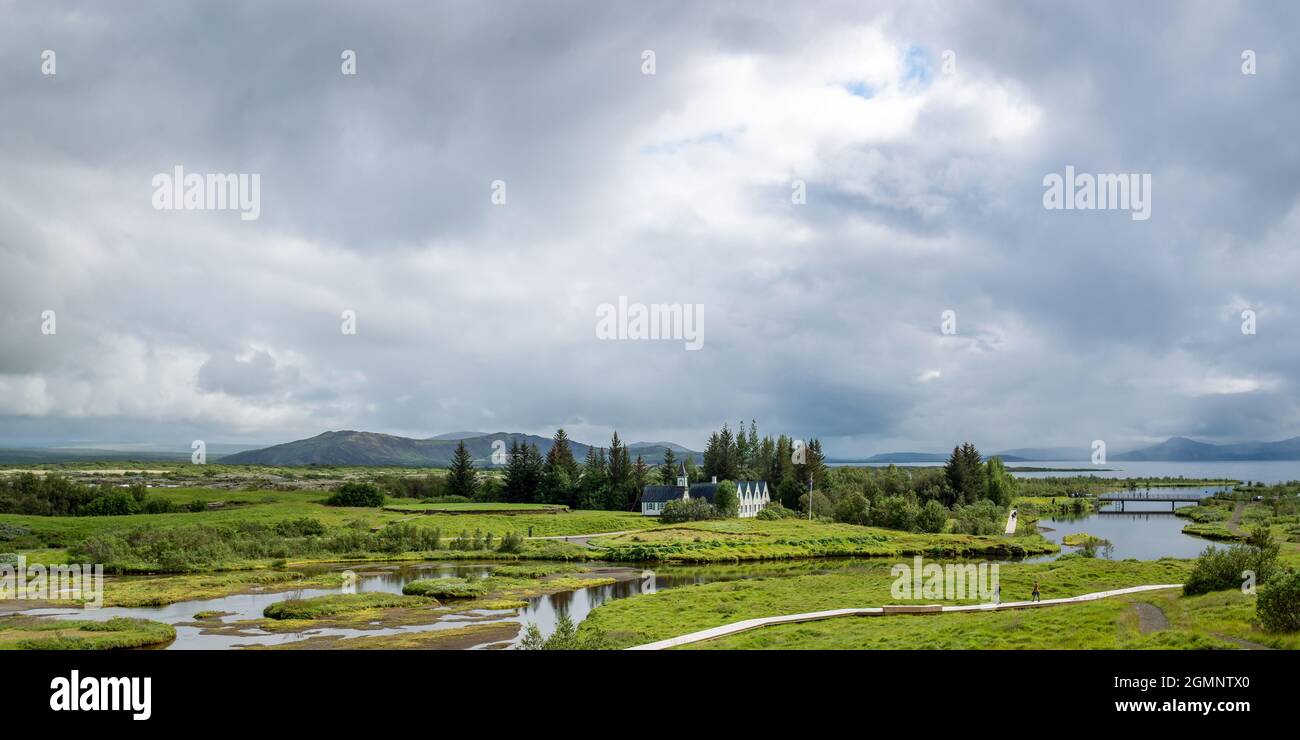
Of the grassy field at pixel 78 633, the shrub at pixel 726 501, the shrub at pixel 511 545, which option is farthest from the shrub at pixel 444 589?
the shrub at pixel 726 501

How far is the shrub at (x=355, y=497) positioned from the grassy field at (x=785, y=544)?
139 ft

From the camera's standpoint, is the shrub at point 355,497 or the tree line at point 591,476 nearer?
the shrub at point 355,497

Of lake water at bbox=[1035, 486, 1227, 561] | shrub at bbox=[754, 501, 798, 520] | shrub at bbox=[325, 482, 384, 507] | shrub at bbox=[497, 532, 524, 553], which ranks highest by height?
shrub at bbox=[325, 482, 384, 507]

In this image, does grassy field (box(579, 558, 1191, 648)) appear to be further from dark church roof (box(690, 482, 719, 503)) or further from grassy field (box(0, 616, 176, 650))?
dark church roof (box(690, 482, 719, 503))

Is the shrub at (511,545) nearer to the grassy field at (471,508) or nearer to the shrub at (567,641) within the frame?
the grassy field at (471,508)

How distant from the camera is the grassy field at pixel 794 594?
37688 millimetres

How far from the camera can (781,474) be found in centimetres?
13800

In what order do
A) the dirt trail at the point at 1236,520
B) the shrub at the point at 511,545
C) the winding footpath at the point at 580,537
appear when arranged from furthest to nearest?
the dirt trail at the point at 1236,520, the winding footpath at the point at 580,537, the shrub at the point at 511,545

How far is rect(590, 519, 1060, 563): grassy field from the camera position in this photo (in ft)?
250

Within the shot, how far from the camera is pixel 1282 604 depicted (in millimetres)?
24203

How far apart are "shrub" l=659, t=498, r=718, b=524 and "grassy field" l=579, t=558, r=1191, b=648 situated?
46.3 metres

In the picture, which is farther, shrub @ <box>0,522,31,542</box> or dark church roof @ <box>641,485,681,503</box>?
dark church roof @ <box>641,485,681,503</box>

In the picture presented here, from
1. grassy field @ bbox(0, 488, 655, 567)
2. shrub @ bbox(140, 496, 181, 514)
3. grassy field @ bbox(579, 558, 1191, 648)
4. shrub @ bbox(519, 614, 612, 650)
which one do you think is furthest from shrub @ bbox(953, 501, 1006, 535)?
shrub @ bbox(140, 496, 181, 514)
